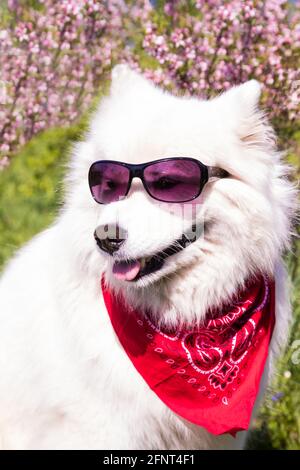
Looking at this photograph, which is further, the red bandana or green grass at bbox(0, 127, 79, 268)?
green grass at bbox(0, 127, 79, 268)

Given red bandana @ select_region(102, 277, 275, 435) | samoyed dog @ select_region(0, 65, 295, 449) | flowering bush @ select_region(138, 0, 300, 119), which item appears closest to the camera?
samoyed dog @ select_region(0, 65, 295, 449)

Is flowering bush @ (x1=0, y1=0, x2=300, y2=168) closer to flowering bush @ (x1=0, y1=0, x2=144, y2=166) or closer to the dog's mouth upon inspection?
flowering bush @ (x1=0, y1=0, x2=144, y2=166)

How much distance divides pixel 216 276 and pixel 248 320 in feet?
1.02

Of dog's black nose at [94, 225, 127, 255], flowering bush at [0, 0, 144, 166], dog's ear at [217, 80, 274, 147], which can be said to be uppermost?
flowering bush at [0, 0, 144, 166]

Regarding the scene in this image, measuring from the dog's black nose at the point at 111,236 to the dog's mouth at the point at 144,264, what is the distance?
13cm

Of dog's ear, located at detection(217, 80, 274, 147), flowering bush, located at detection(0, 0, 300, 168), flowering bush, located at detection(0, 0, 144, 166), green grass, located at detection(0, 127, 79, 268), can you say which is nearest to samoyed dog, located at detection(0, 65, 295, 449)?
dog's ear, located at detection(217, 80, 274, 147)

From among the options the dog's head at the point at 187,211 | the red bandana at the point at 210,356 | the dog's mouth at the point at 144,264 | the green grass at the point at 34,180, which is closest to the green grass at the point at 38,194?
the green grass at the point at 34,180

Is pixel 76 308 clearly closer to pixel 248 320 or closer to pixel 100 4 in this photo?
pixel 248 320

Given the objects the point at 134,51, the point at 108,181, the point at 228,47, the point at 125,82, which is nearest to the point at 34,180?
the point at 134,51

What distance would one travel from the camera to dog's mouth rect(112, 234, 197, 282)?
2.54 metres

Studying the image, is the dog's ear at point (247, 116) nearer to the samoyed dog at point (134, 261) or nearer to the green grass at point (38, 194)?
the samoyed dog at point (134, 261)

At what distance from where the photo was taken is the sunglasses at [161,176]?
2.49 metres

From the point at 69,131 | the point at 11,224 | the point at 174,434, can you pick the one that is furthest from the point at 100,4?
the point at 174,434

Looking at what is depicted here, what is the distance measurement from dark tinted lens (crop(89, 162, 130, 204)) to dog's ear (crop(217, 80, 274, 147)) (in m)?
0.50
